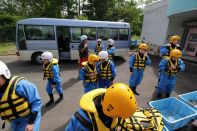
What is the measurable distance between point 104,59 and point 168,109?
2.32 metres

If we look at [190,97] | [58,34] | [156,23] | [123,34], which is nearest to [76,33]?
[58,34]

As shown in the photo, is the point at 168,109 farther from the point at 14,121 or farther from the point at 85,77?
the point at 14,121

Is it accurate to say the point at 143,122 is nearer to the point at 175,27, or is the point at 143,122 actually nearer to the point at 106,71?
the point at 106,71

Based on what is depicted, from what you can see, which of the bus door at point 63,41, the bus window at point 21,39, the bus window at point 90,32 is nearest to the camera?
the bus window at point 21,39

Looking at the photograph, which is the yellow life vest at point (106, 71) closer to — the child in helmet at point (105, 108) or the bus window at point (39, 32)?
the child in helmet at point (105, 108)

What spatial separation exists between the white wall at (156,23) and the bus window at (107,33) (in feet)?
15.8

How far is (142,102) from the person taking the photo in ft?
18.2

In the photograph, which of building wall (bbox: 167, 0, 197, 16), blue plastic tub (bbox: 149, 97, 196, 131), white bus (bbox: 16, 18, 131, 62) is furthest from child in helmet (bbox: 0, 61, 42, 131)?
building wall (bbox: 167, 0, 197, 16)

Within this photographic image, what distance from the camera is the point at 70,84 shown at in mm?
7121

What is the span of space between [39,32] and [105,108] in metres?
9.19

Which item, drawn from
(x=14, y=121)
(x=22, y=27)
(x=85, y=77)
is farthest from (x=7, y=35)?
(x=14, y=121)

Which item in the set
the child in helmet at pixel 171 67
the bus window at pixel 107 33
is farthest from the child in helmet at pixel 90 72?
the bus window at pixel 107 33

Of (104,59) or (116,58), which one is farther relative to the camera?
(116,58)

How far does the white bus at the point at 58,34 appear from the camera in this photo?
31.2ft
